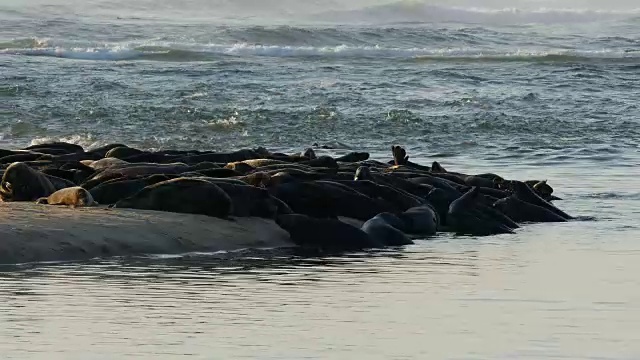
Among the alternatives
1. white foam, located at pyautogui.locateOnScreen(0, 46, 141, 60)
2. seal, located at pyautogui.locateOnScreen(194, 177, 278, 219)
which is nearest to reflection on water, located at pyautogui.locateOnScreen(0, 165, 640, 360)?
seal, located at pyautogui.locateOnScreen(194, 177, 278, 219)

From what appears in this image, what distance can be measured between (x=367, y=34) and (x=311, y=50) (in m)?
4.80

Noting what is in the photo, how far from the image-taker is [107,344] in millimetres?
7688

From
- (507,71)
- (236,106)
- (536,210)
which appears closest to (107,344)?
(536,210)

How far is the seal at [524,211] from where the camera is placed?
15.1m

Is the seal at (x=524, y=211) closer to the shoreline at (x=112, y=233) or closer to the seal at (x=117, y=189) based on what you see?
the shoreline at (x=112, y=233)

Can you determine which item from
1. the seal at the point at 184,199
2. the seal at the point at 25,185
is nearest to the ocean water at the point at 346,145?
the seal at the point at 184,199

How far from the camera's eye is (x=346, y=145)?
24.7 metres

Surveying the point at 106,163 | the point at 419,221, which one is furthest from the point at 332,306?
the point at 106,163

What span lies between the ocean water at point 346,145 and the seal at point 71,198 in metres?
1.75

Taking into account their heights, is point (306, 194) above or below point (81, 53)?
above

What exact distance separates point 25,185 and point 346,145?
37.3 ft

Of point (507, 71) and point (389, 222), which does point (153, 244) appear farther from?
point (507, 71)

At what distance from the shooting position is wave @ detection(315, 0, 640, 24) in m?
73.8

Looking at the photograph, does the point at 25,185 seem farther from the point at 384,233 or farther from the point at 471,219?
the point at 471,219
